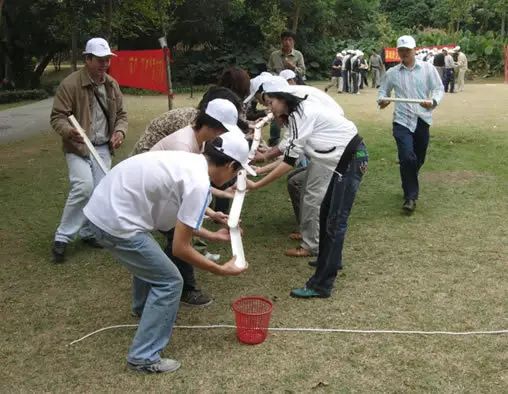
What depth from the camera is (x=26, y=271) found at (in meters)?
4.88

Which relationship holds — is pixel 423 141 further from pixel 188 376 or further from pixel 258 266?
pixel 188 376

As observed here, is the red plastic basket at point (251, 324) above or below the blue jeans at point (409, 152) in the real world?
below

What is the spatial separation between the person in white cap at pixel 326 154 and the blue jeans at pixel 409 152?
2.18 meters

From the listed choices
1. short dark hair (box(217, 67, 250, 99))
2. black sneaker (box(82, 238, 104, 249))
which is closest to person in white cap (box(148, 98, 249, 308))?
short dark hair (box(217, 67, 250, 99))

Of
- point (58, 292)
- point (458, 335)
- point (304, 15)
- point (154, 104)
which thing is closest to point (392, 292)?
point (458, 335)

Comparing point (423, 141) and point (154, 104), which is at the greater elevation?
point (423, 141)

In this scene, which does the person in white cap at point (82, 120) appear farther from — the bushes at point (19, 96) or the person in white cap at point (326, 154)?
the bushes at point (19, 96)

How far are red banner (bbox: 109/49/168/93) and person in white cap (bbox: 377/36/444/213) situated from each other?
5.05 metres

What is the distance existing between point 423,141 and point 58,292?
4160 mm

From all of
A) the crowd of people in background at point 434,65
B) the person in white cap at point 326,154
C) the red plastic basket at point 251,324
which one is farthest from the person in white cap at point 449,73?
the red plastic basket at point 251,324

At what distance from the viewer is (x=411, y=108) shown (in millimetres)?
6262

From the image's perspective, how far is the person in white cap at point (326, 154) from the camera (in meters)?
4.11

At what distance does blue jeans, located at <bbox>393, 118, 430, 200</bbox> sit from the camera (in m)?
6.28

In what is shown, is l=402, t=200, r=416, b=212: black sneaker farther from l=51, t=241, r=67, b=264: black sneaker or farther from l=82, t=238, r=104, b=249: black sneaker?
l=51, t=241, r=67, b=264: black sneaker
